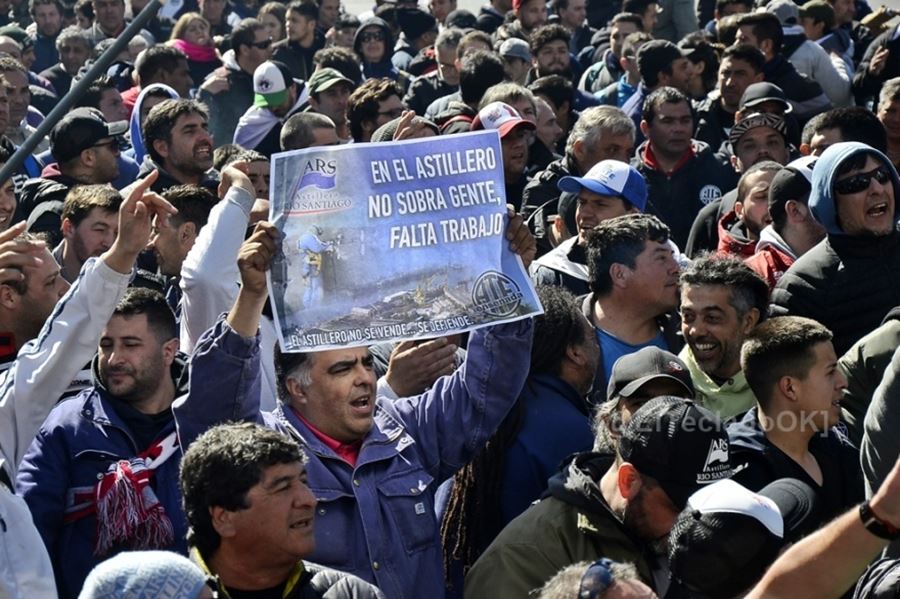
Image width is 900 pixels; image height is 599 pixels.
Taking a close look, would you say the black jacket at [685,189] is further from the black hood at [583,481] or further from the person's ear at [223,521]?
the person's ear at [223,521]

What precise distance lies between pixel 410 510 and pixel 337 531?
0.24 metres

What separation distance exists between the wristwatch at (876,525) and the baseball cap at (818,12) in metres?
10.2

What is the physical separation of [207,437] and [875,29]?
10.3 meters

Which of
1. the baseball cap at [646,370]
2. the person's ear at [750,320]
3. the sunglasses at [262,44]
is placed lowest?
the baseball cap at [646,370]

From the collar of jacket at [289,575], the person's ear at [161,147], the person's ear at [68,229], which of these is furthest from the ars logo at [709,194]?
the collar of jacket at [289,575]

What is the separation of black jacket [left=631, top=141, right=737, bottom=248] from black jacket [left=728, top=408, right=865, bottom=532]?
3.64 meters

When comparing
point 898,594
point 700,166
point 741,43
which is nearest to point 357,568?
point 898,594

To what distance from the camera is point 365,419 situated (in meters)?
4.84

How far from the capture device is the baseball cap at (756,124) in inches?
340

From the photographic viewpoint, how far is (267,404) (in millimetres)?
5840

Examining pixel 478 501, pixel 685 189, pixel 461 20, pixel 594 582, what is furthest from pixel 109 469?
pixel 461 20

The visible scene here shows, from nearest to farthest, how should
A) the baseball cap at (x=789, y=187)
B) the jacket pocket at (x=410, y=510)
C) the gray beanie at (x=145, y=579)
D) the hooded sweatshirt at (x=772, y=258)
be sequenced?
1. the gray beanie at (x=145, y=579)
2. the jacket pocket at (x=410, y=510)
3. the hooded sweatshirt at (x=772, y=258)
4. the baseball cap at (x=789, y=187)

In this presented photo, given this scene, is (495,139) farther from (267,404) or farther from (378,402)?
(267,404)

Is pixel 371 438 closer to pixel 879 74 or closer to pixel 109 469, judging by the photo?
pixel 109 469
